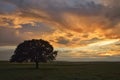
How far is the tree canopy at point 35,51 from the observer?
348 feet

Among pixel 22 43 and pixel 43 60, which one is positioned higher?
pixel 22 43

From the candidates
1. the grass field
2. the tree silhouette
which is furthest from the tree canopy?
the grass field

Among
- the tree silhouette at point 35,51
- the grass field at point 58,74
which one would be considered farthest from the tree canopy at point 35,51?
the grass field at point 58,74

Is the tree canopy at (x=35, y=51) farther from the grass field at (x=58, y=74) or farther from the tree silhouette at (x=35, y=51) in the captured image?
the grass field at (x=58, y=74)

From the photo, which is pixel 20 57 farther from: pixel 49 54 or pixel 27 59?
pixel 49 54

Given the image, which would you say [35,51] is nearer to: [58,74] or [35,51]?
[35,51]

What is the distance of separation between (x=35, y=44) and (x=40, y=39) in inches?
120

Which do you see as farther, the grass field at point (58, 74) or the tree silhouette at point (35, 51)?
the tree silhouette at point (35, 51)

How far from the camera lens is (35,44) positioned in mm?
106688

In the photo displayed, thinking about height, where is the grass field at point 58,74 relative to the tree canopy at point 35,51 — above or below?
below

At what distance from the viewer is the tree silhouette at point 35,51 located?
105938 millimetres

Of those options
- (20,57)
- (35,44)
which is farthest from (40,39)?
(20,57)

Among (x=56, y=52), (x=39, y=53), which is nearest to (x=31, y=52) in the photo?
(x=39, y=53)

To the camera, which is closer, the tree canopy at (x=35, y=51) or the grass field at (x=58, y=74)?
the grass field at (x=58, y=74)
